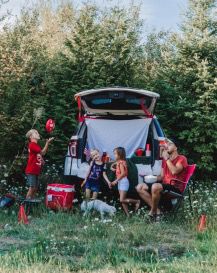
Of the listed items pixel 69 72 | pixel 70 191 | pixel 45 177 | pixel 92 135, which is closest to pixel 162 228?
pixel 70 191

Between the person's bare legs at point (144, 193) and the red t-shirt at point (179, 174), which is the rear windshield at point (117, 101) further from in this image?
the person's bare legs at point (144, 193)

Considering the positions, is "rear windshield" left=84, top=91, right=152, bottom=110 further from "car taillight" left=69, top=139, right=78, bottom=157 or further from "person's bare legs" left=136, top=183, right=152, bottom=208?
"person's bare legs" left=136, top=183, right=152, bottom=208

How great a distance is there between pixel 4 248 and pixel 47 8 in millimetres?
21399

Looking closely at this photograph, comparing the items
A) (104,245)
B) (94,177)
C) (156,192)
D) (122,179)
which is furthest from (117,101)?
(104,245)

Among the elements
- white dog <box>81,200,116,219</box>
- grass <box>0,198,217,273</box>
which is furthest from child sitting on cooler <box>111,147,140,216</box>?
grass <box>0,198,217,273</box>

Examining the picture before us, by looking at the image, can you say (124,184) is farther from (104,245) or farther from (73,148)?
(104,245)

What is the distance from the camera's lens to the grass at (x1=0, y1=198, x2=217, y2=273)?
16.0 feet

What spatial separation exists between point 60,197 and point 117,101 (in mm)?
2379

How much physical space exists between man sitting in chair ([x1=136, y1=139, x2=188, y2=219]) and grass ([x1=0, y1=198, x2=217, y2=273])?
1.15 ft

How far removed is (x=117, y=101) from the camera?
9.70m

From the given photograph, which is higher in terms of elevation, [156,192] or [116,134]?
[116,134]

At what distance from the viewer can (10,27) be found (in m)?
11.1

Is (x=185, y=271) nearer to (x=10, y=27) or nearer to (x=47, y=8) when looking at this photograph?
(x=10, y=27)

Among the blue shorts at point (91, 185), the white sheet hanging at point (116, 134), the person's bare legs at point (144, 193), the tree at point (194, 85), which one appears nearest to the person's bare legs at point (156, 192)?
the person's bare legs at point (144, 193)
